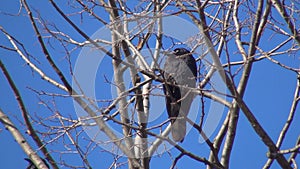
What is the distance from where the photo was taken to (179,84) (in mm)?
4125

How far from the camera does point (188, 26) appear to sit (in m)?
3.53

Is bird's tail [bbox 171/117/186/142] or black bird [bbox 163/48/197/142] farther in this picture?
bird's tail [bbox 171/117/186/142]

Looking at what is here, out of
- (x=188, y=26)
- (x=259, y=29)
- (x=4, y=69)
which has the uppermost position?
(x=188, y=26)

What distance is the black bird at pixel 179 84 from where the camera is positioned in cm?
361

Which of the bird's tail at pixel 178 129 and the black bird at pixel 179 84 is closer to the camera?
the black bird at pixel 179 84

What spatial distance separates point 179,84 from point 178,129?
1.37 ft

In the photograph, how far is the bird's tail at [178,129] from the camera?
389 centimetres

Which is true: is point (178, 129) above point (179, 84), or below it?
below

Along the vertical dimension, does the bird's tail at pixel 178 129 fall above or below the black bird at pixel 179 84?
below

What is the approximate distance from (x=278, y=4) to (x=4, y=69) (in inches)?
62.8

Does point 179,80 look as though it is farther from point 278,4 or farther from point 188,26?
point 278,4

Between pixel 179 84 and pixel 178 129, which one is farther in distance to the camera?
pixel 179 84

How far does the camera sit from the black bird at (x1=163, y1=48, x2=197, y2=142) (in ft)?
11.8

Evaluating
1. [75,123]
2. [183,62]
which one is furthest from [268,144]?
[183,62]
